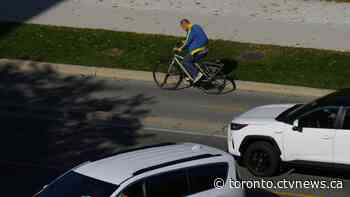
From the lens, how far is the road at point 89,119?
684 inches

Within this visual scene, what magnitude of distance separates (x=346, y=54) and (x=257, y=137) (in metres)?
9.29

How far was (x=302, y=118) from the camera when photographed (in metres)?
15.8

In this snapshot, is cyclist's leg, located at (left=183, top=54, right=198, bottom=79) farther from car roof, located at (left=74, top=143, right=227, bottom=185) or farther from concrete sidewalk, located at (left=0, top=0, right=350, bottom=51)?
car roof, located at (left=74, top=143, right=227, bottom=185)

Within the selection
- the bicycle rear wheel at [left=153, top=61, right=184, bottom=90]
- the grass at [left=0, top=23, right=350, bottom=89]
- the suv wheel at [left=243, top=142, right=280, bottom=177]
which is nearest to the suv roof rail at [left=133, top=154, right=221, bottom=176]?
the suv wheel at [left=243, top=142, right=280, bottom=177]

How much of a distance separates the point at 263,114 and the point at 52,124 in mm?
5448

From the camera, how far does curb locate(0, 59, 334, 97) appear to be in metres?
22.5

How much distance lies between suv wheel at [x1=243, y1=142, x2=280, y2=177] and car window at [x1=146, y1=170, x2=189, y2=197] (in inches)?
170

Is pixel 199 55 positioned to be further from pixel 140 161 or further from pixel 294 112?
pixel 140 161

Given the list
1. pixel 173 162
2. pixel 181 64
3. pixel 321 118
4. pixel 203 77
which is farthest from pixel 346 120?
pixel 181 64

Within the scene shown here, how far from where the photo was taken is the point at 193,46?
22.3m

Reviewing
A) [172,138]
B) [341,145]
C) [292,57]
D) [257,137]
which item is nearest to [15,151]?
[172,138]

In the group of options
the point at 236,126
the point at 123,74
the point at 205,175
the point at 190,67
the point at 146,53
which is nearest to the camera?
the point at 205,175

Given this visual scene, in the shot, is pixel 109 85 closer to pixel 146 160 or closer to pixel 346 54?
pixel 346 54

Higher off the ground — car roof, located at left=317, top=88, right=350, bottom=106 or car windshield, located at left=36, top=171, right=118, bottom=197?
car windshield, located at left=36, top=171, right=118, bottom=197
